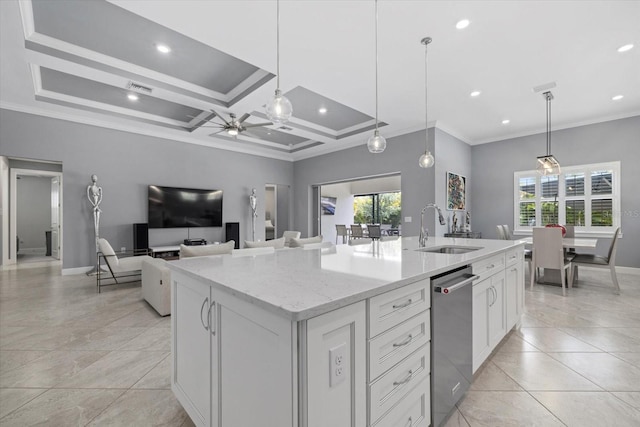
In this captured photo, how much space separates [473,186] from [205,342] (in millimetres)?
7583

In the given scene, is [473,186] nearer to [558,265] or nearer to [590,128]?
[590,128]

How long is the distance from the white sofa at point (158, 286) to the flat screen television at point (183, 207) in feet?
9.42

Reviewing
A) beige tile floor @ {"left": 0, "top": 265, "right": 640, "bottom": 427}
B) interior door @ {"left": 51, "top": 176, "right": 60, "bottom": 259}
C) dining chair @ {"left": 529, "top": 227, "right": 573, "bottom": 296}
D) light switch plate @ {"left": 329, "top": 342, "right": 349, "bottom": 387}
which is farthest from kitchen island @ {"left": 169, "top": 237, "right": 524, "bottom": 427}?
interior door @ {"left": 51, "top": 176, "right": 60, "bottom": 259}

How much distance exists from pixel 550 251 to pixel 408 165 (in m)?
3.00

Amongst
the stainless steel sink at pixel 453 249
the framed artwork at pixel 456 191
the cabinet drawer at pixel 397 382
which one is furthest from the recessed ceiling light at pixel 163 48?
the framed artwork at pixel 456 191

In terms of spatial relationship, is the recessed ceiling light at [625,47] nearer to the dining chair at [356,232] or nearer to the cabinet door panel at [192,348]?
the cabinet door panel at [192,348]

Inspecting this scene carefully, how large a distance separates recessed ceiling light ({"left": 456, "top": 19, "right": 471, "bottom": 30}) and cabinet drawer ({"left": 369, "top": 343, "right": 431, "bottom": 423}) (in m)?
3.09

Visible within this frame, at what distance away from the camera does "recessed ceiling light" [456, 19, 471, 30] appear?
2766 millimetres

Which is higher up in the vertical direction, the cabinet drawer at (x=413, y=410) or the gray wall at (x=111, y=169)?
the gray wall at (x=111, y=169)

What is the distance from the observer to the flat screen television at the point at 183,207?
6069 millimetres

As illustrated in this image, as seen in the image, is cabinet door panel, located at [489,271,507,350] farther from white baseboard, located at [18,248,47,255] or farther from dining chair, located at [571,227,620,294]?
white baseboard, located at [18,248,47,255]

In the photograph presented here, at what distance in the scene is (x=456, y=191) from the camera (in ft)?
21.0

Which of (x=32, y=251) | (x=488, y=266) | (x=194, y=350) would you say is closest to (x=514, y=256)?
(x=488, y=266)

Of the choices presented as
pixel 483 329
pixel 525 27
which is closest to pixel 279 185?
pixel 525 27
